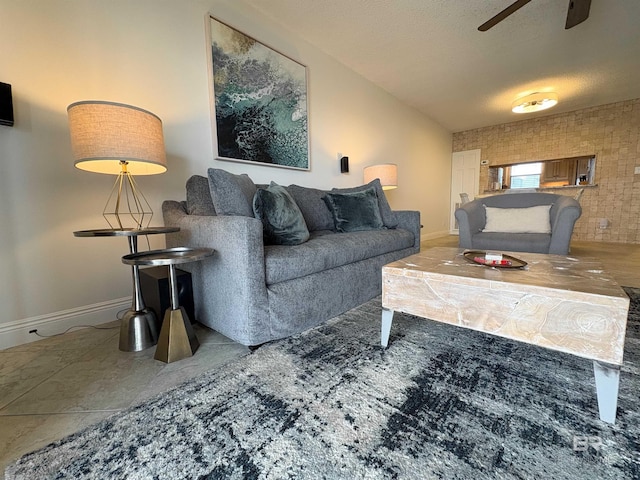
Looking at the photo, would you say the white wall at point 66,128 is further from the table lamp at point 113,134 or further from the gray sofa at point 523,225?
the gray sofa at point 523,225

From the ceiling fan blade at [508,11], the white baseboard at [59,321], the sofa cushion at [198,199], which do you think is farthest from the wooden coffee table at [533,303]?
the ceiling fan blade at [508,11]

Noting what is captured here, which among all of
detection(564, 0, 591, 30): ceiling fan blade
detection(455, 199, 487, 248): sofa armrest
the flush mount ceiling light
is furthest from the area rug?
the flush mount ceiling light

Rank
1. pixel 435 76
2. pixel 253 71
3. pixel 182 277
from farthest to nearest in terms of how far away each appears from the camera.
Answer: pixel 435 76
pixel 253 71
pixel 182 277

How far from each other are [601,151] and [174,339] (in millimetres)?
7168

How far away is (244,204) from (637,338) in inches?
83.3

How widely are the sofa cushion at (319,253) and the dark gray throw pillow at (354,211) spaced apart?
0.26 metres

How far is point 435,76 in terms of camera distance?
3674 mm

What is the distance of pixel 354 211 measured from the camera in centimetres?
241

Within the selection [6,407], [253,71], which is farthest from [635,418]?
[253,71]

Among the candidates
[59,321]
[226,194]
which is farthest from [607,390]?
[59,321]

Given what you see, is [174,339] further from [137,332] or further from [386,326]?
[386,326]

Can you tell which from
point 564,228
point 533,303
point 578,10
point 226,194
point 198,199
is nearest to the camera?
point 533,303

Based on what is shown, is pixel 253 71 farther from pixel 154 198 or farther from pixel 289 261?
pixel 289 261

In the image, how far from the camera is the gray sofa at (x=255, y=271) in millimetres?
1261
